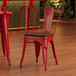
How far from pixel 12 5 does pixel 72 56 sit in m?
4.32

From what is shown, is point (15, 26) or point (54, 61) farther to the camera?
point (15, 26)

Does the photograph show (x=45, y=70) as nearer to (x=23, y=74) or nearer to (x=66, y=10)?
(x=23, y=74)

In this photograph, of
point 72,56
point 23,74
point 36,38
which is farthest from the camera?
point 72,56

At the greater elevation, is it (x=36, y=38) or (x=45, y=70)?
(x=36, y=38)

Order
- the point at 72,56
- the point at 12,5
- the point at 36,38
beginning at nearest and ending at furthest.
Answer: the point at 36,38
the point at 72,56
the point at 12,5

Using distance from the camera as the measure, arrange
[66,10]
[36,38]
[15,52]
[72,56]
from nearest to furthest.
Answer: [36,38]
[72,56]
[15,52]
[66,10]

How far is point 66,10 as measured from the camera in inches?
542

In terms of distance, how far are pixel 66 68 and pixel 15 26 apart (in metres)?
4.95

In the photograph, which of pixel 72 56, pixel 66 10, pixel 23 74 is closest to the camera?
pixel 23 74

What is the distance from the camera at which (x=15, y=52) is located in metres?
4.15

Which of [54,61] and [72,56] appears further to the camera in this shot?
[72,56]

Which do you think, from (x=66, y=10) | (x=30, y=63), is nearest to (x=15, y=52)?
(x=30, y=63)

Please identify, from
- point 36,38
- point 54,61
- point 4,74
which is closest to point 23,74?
point 4,74

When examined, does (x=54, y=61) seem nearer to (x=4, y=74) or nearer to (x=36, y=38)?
(x=36, y=38)
